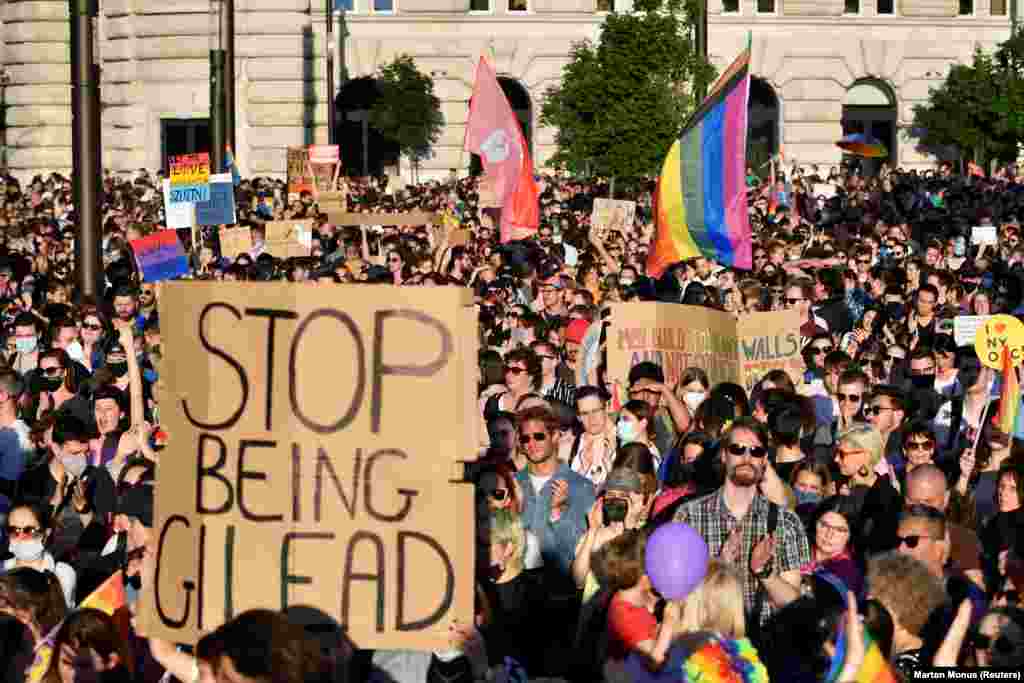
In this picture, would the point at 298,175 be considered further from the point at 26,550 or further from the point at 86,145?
the point at 26,550

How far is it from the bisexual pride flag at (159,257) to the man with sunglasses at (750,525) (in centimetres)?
1043

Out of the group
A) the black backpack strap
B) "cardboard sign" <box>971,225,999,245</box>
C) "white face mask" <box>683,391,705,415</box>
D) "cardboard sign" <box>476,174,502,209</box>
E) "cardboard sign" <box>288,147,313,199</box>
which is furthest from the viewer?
Result: "cardboard sign" <box>288,147,313,199</box>

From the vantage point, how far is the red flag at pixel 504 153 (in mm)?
20969

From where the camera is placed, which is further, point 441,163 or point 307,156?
point 441,163

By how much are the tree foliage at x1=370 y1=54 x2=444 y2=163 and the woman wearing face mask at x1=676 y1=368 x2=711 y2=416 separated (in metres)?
42.6

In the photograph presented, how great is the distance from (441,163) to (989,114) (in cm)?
1347

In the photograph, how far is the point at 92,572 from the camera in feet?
28.7

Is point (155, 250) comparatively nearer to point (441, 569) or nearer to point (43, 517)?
point (43, 517)

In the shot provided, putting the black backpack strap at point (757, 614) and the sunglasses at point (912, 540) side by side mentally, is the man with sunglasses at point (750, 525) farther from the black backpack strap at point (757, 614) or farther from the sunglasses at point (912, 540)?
the sunglasses at point (912, 540)

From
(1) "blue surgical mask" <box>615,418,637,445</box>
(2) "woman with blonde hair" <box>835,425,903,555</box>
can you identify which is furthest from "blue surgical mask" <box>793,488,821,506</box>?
(1) "blue surgical mask" <box>615,418,637,445</box>

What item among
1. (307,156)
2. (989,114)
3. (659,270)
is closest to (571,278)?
(659,270)

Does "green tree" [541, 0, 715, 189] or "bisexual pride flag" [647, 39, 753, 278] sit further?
"green tree" [541, 0, 715, 189]

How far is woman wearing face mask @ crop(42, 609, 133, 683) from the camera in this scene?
6590 mm

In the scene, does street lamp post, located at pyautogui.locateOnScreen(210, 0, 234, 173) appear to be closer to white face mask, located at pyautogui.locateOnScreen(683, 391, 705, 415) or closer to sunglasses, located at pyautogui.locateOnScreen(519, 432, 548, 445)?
white face mask, located at pyautogui.locateOnScreen(683, 391, 705, 415)
